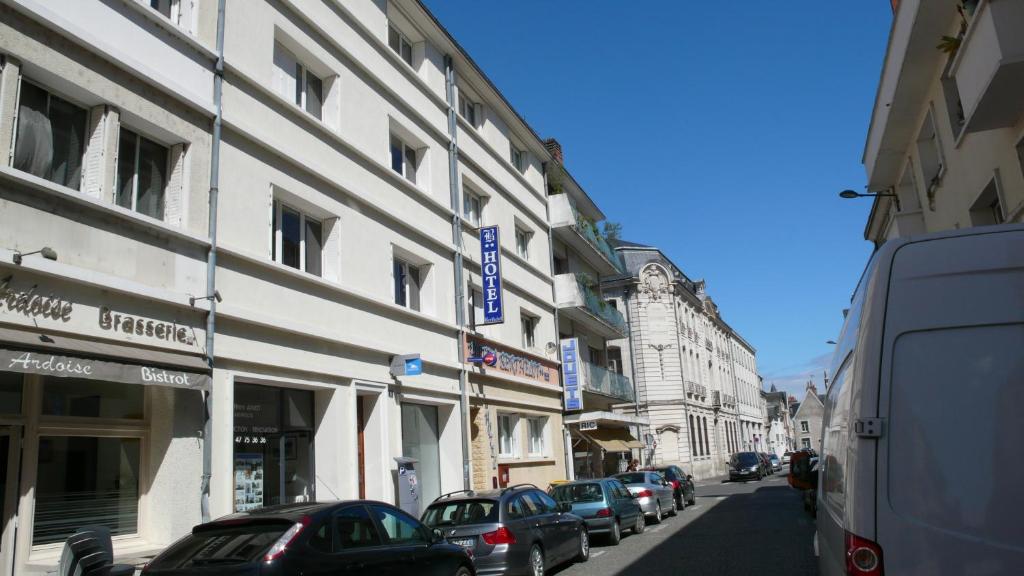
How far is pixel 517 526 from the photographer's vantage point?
1109 cm

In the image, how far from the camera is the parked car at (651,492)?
2020 cm

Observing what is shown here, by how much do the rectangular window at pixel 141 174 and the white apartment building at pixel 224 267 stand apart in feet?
0.11

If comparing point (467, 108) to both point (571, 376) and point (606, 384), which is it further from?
point (606, 384)

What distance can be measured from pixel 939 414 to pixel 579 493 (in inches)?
528

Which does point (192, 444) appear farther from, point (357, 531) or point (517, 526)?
point (517, 526)

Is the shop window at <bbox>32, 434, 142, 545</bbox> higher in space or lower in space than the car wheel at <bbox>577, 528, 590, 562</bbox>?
higher

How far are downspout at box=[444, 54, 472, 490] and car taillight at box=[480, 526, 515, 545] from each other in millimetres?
6595

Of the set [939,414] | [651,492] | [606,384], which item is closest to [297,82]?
[939,414]

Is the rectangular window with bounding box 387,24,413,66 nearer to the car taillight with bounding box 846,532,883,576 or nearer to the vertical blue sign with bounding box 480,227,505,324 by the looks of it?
the vertical blue sign with bounding box 480,227,505,324

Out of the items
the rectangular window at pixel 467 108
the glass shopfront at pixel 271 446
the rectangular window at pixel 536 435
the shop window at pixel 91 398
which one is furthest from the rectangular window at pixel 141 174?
the rectangular window at pixel 536 435

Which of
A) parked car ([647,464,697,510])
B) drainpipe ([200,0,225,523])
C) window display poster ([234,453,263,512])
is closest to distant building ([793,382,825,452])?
parked car ([647,464,697,510])

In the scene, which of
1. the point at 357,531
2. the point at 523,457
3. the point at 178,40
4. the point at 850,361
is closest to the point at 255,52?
the point at 178,40

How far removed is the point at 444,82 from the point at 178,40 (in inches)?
385

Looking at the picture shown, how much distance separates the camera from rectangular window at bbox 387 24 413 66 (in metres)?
18.2
